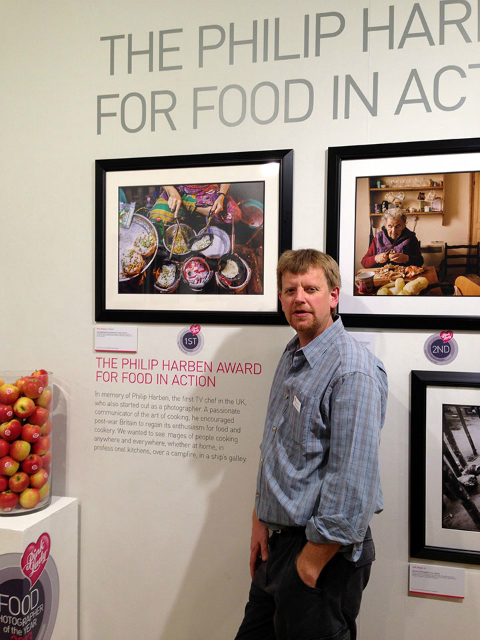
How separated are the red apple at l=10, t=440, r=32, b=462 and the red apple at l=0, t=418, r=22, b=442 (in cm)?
2

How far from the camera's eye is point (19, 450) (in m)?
1.46

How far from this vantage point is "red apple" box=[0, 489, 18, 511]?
4.80ft

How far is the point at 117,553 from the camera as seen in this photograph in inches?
66.0

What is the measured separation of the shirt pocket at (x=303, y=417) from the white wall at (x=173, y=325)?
0.38m

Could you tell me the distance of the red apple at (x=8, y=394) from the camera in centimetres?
147

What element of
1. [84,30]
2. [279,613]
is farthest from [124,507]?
[84,30]

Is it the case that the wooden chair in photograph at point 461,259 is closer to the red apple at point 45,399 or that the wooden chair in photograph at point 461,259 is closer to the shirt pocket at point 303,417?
the shirt pocket at point 303,417

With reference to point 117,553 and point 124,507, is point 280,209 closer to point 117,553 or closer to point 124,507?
point 124,507

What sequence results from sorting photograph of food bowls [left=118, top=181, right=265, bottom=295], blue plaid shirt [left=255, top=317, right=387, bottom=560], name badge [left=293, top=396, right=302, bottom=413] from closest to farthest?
blue plaid shirt [left=255, top=317, right=387, bottom=560]
name badge [left=293, top=396, right=302, bottom=413]
photograph of food bowls [left=118, top=181, right=265, bottom=295]

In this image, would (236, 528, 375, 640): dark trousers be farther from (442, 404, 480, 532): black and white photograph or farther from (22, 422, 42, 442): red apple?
(22, 422, 42, 442): red apple

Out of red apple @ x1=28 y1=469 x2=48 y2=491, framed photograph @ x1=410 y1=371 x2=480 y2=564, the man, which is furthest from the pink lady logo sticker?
framed photograph @ x1=410 y1=371 x2=480 y2=564

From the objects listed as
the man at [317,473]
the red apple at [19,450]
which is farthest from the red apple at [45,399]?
the man at [317,473]

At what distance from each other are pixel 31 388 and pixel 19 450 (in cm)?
20

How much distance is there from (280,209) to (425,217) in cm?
47
